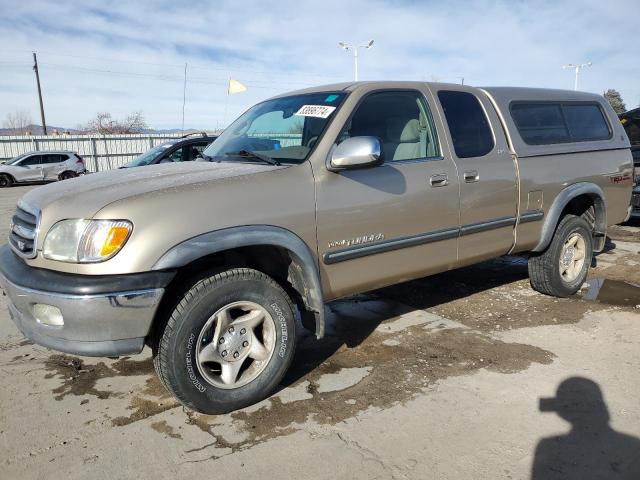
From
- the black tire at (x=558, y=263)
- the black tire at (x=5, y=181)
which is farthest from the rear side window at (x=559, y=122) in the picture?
the black tire at (x=5, y=181)

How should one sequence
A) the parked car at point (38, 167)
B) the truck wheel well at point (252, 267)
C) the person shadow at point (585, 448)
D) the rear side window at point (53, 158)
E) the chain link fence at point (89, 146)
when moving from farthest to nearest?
1. the chain link fence at point (89, 146)
2. the rear side window at point (53, 158)
3. the parked car at point (38, 167)
4. the truck wheel well at point (252, 267)
5. the person shadow at point (585, 448)

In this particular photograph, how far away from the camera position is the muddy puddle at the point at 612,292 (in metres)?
5.07

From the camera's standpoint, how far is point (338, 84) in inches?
154

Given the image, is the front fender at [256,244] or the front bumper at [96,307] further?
the front fender at [256,244]

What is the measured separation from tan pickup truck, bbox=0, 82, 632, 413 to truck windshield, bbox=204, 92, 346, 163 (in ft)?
0.05

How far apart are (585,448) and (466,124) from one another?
2.49m

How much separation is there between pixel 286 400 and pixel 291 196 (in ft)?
4.13

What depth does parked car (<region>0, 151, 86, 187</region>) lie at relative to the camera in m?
21.9

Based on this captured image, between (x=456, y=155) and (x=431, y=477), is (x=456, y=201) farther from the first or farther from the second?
(x=431, y=477)

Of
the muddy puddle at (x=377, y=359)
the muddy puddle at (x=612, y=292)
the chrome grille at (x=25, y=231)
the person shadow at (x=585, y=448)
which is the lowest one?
the muddy puddle at (x=612, y=292)

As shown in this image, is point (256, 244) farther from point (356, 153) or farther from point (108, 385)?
point (108, 385)

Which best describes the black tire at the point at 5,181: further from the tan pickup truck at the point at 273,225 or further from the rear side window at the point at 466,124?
the rear side window at the point at 466,124

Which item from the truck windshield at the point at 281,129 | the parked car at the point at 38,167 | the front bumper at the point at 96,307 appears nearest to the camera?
the front bumper at the point at 96,307

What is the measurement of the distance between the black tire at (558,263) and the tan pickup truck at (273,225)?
0.29 m
